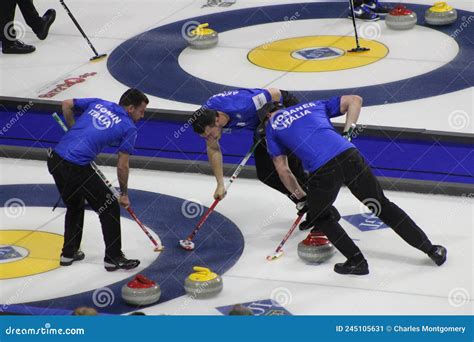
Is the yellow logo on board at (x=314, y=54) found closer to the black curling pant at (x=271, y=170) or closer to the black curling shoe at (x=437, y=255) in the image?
the black curling pant at (x=271, y=170)

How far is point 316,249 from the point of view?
383 inches

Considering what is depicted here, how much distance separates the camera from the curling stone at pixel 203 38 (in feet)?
49.2

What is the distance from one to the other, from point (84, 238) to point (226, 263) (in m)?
1.31

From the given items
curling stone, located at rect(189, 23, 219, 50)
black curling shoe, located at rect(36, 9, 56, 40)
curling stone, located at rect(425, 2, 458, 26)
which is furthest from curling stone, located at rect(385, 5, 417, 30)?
black curling shoe, located at rect(36, 9, 56, 40)

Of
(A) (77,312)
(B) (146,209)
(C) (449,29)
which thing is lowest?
(C) (449,29)

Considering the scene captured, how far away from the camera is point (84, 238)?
10.5 meters

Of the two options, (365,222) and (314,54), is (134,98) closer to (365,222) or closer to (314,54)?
(365,222)

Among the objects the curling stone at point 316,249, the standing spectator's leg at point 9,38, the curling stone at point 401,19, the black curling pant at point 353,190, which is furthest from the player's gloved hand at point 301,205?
the standing spectator's leg at point 9,38

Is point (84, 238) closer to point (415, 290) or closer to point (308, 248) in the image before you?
point (308, 248)

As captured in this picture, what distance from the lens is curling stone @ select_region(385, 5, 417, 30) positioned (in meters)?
15.1

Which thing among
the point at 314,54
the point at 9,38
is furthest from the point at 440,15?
the point at 9,38

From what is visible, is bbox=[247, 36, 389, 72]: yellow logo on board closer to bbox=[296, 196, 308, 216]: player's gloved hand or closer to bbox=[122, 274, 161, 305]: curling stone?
bbox=[296, 196, 308, 216]: player's gloved hand

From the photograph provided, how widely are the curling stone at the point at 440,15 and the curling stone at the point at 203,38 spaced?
8.26 feet

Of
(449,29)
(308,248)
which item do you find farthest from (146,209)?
(449,29)
